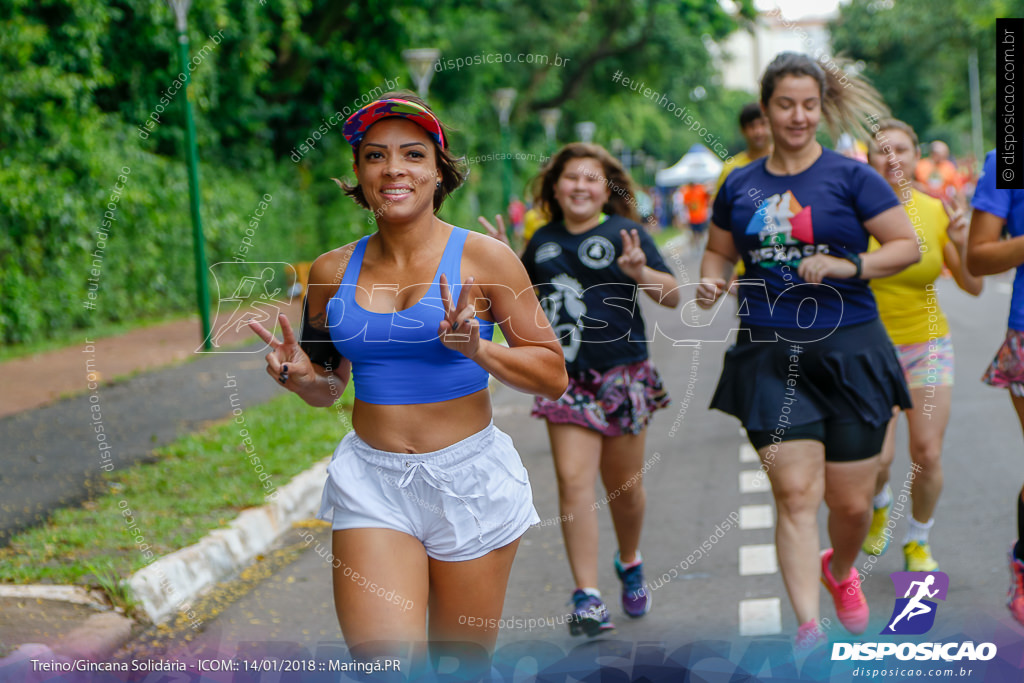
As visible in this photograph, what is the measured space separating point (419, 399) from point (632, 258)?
162cm

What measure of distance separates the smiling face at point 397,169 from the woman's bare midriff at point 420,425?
479mm

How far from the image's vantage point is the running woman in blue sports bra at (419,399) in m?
2.77

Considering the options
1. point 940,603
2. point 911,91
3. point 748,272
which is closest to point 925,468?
point 940,603

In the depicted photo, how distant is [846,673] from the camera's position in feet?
11.3

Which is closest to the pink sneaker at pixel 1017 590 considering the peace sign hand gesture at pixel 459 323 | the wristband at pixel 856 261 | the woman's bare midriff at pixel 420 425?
the wristband at pixel 856 261

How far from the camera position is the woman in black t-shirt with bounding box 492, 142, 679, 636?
442cm

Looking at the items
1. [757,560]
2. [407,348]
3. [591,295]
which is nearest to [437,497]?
[407,348]

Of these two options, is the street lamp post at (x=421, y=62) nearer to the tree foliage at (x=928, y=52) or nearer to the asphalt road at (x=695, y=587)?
the asphalt road at (x=695, y=587)

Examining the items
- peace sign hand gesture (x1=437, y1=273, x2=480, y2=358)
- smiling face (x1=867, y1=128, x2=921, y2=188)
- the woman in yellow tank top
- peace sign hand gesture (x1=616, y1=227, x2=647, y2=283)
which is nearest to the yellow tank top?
the woman in yellow tank top

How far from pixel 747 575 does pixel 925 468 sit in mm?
874

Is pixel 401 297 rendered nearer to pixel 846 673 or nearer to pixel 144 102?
pixel 846 673

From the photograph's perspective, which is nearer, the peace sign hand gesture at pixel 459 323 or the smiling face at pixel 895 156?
the peace sign hand gesture at pixel 459 323

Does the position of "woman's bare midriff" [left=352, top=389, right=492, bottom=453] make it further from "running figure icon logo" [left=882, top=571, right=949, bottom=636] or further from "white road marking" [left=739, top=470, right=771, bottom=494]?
"white road marking" [left=739, top=470, right=771, bottom=494]

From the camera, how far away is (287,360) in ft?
9.48
